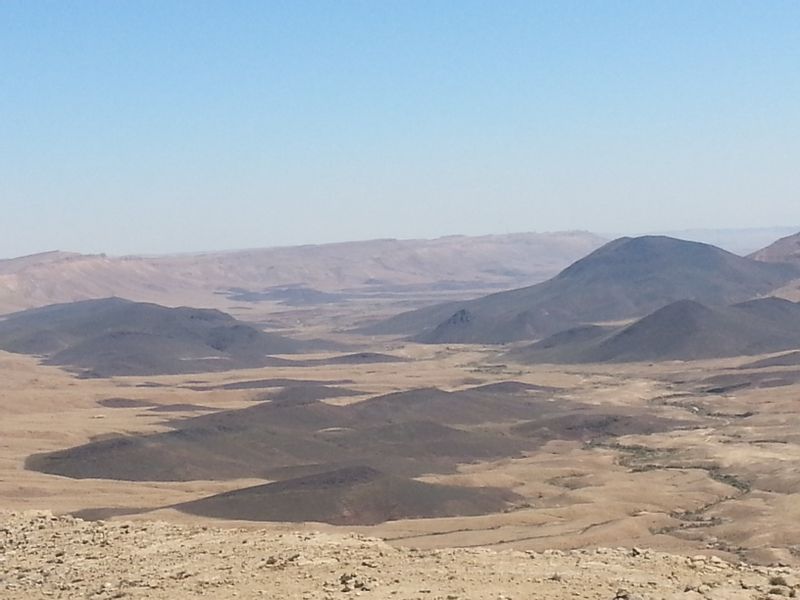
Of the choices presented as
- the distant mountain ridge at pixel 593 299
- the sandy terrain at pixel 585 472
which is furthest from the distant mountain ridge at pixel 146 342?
the distant mountain ridge at pixel 593 299

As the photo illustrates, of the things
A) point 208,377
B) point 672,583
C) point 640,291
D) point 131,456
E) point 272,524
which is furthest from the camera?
point 640,291

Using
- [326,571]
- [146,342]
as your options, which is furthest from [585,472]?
[146,342]

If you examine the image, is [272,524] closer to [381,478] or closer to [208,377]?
[381,478]

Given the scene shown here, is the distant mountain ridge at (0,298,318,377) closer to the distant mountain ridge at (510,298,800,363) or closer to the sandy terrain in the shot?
the sandy terrain

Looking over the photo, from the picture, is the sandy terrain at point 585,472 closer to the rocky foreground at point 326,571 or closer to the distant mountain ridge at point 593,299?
the rocky foreground at point 326,571

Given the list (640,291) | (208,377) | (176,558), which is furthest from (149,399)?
(640,291)
